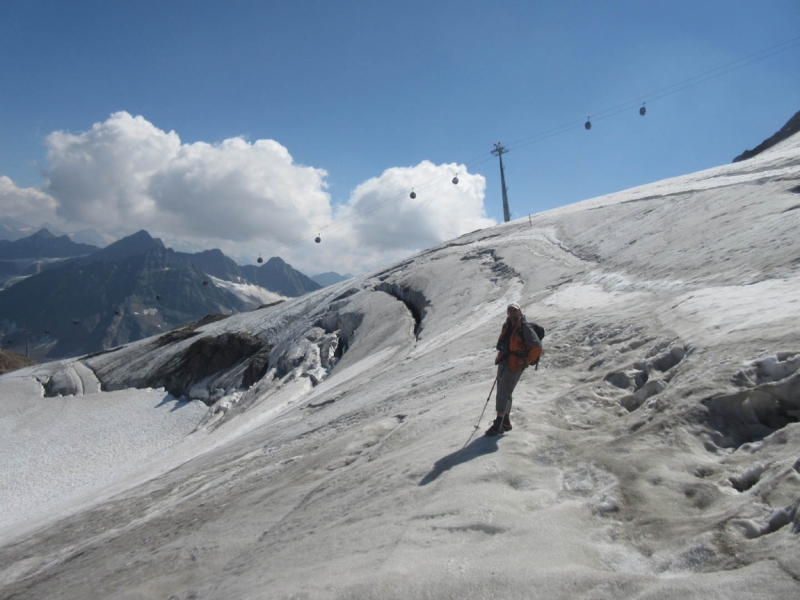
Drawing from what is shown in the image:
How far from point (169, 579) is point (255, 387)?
1177 inches

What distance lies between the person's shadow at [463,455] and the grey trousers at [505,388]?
21.3 inches

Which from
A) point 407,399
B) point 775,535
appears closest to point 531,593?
point 775,535

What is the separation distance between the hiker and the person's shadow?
260 millimetres

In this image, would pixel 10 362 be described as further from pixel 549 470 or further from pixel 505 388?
pixel 549 470

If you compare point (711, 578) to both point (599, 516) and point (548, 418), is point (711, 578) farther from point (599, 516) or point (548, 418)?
point (548, 418)

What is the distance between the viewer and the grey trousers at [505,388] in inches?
350

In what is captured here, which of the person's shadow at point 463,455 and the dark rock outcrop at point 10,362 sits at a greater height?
the dark rock outcrop at point 10,362

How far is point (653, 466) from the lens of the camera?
21.9 ft

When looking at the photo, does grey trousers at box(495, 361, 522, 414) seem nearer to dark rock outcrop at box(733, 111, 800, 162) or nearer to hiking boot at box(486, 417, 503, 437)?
hiking boot at box(486, 417, 503, 437)

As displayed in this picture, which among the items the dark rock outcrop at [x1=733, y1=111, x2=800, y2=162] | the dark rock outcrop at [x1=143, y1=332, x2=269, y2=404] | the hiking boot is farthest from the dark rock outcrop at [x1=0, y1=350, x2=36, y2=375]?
the dark rock outcrop at [x1=733, y1=111, x2=800, y2=162]

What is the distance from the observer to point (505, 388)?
354 inches

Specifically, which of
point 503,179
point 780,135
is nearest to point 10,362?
point 503,179

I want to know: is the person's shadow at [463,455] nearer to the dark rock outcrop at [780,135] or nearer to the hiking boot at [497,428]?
the hiking boot at [497,428]

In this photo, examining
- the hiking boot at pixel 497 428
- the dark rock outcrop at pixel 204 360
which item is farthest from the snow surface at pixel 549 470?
the dark rock outcrop at pixel 204 360
